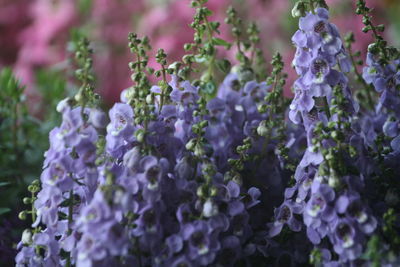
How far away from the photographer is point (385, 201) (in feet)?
2.69

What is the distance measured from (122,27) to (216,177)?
1.53m

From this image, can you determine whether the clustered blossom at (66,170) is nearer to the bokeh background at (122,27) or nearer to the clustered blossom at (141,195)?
the clustered blossom at (141,195)

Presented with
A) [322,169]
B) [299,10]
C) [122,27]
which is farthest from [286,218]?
[122,27]

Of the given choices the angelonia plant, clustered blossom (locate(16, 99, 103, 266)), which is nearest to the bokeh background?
the angelonia plant

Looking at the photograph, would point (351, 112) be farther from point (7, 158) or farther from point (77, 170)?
point (7, 158)

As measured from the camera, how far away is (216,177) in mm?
792

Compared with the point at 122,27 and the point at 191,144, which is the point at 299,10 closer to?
the point at 191,144

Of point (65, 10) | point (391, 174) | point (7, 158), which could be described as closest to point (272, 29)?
point (65, 10)

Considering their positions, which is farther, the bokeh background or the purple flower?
the bokeh background

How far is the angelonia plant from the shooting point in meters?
0.73

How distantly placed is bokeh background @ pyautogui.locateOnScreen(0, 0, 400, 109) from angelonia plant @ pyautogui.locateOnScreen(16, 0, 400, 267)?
115cm

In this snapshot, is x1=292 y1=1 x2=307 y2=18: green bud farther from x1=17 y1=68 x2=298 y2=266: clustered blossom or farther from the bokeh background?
the bokeh background

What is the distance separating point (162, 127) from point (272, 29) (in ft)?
4.77

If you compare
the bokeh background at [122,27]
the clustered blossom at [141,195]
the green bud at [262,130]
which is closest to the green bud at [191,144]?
the clustered blossom at [141,195]
